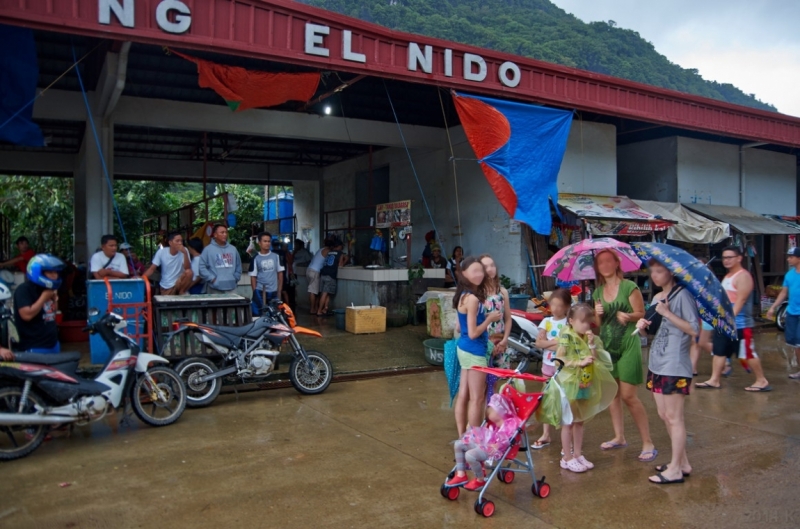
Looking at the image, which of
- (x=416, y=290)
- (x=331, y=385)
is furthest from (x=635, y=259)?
(x=416, y=290)

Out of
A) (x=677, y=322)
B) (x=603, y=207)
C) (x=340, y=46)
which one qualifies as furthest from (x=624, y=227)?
(x=677, y=322)

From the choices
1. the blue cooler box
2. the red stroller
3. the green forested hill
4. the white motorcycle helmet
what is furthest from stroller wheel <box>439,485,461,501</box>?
the green forested hill

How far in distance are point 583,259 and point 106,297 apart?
5.58 m

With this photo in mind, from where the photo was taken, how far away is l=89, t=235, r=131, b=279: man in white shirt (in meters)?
8.21

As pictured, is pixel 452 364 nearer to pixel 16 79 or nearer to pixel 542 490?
pixel 542 490

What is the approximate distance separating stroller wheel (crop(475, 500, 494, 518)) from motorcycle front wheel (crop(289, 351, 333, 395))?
3611 millimetres

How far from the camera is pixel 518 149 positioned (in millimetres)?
10250

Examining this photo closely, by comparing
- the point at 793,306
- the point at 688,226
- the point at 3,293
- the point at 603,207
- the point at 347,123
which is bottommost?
the point at 793,306

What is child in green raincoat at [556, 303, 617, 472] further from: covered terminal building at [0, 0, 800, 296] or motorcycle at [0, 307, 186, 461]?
covered terminal building at [0, 0, 800, 296]

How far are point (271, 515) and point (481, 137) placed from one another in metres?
7.42

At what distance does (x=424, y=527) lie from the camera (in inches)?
152

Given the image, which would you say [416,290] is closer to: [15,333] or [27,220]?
[15,333]

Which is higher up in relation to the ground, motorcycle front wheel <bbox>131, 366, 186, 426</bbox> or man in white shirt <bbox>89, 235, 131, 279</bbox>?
man in white shirt <bbox>89, 235, 131, 279</bbox>

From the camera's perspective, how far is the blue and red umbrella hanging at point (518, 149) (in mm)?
10094
